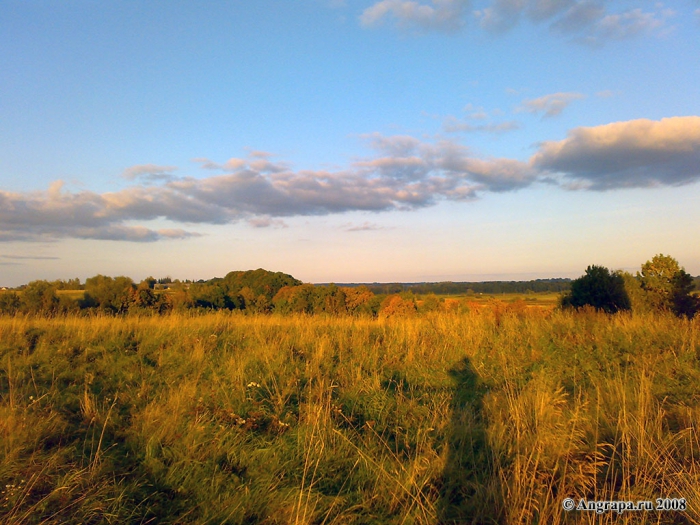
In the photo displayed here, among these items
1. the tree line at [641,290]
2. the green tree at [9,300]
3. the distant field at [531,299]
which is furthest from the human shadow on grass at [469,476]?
the green tree at [9,300]

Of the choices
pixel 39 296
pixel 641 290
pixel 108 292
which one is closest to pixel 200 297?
pixel 108 292

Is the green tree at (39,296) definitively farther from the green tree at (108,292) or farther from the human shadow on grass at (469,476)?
the human shadow on grass at (469,476)

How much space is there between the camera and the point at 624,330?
30.0 ft

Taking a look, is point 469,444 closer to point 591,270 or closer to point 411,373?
point 411,373

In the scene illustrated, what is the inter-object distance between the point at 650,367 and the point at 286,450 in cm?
601

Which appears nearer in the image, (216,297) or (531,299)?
(531,299)

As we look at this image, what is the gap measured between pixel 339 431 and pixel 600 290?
15.4 m

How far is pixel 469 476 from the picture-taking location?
12.3ft

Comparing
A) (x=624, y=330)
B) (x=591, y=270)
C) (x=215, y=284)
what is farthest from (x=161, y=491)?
(x=215, y=284)

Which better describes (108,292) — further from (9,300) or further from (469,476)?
(469,476)

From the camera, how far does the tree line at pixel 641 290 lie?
16250mm

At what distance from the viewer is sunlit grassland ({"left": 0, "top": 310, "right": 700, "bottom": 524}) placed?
324cm

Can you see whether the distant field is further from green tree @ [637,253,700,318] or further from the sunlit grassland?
the sunlit grassland

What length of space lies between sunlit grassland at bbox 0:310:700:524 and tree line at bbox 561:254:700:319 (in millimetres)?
8736
